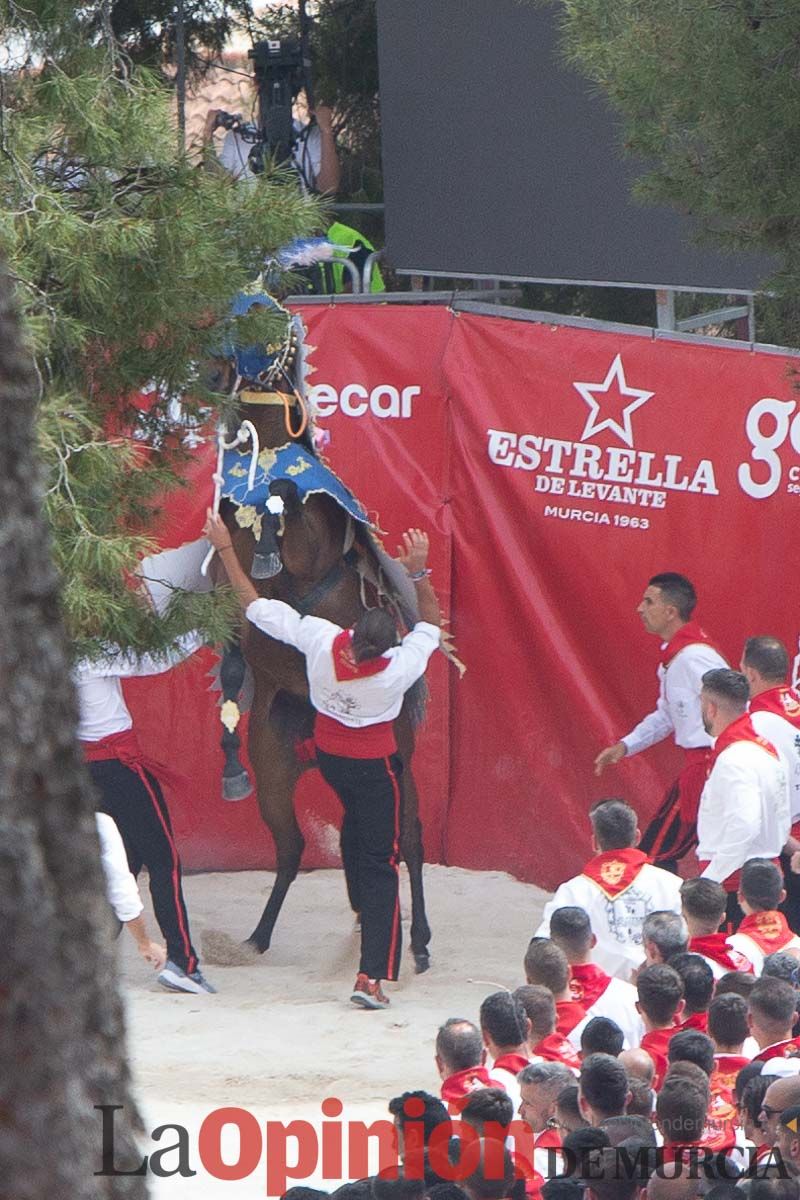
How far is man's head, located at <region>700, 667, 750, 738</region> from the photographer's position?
20.0ft

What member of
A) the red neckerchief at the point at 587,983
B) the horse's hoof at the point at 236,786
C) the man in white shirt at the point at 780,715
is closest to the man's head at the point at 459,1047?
the red neckerchief at the point at 587,983

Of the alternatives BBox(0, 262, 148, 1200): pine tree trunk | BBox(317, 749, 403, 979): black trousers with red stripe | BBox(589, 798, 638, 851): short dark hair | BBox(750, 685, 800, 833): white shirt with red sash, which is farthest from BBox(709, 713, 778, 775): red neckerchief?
BBox(0, 262, 148, 1200): pine tree trunk

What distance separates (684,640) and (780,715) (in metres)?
1.13

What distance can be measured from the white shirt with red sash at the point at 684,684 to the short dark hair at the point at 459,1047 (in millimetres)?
3430

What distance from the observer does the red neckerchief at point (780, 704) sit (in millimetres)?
6305

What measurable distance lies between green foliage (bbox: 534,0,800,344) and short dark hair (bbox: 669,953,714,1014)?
156 cm

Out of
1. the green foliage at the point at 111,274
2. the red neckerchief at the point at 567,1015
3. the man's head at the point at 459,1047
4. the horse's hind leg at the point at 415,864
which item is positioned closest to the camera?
the green foliage at the point at 111,274

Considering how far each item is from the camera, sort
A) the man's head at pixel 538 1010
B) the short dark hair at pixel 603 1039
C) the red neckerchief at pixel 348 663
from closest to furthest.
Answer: the short dark hair at pixel 603 1039
the man's head at pixel 538 1010
the red neckerchief at pixel 348 663

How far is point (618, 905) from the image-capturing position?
5.22 m

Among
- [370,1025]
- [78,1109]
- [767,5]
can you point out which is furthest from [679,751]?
[78,1109]

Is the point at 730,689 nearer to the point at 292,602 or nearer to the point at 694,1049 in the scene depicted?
the point at 292,602

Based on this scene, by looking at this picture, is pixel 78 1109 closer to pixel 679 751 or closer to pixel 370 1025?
pixel 370 1025

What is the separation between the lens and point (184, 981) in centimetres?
677

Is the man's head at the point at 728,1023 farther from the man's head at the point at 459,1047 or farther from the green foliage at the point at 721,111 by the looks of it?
the green foliage at the point at 721,111
